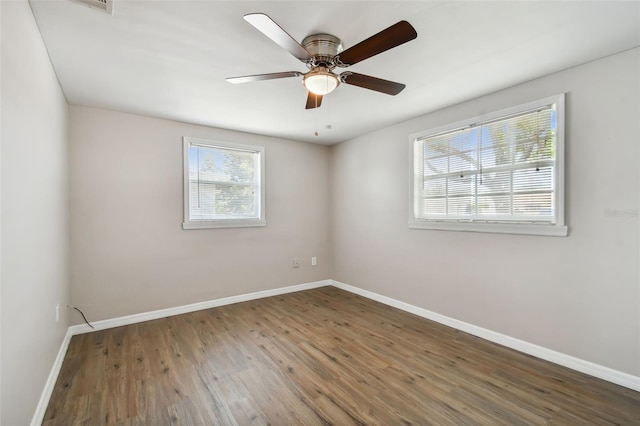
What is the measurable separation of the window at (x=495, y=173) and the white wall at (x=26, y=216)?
3.37 metres

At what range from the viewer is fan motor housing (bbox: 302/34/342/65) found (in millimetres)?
1835

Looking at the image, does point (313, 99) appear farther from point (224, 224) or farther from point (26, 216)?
point (224, 224)

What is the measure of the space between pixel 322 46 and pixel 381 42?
1.58 feet

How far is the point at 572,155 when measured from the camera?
2.30 m

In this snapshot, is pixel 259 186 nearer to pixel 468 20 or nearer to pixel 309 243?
pixel 309 243

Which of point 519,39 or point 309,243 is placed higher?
point 519,39

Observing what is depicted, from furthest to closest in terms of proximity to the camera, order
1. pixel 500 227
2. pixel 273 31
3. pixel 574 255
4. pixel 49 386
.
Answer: pixel 500 227 < pixel 574 255 < pixel 49 386 < pixel 273 31

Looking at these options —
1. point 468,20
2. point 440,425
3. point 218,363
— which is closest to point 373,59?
point 468,20

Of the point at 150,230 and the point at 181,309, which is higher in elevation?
the point at 150,230

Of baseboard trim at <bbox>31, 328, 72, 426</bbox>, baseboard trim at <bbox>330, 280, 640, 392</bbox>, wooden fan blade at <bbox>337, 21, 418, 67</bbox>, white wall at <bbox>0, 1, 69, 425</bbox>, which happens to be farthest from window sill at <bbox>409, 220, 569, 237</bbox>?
baseboard trim at <bbox>31, 328, 72, 426</bbox>

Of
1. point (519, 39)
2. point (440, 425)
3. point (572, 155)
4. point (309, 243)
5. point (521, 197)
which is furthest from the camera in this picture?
point (309, 243)

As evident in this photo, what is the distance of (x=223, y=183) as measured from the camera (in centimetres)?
392

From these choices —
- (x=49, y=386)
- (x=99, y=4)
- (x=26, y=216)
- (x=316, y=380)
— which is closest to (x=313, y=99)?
(x=99, y=4)

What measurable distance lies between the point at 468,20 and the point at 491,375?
251cm
